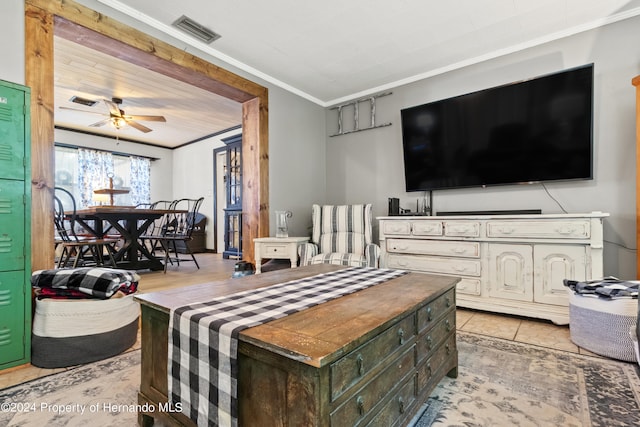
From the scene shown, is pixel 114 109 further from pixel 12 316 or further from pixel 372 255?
pixel 372 255

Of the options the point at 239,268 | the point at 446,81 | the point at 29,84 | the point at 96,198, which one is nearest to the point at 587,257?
the point at 446,81

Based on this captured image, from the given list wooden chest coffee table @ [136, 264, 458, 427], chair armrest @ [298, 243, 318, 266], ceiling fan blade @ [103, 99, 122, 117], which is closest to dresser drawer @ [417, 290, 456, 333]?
wooden chest coffee table @ [136, 264, 458, 427]

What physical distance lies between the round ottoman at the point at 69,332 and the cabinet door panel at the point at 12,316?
0.20 feet

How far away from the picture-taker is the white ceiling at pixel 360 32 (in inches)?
95.0

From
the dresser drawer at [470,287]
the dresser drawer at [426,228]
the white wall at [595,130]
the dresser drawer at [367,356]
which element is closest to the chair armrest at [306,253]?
the dresser drawer at [426,228]

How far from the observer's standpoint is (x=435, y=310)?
143cm

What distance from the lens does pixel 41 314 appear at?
1771 mm

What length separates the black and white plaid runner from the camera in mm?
893

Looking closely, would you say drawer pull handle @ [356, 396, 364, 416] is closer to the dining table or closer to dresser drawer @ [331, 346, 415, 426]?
dresser drawer @ [331, 346, 415, 426]

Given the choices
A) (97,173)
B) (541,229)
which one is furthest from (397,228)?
(97,173)

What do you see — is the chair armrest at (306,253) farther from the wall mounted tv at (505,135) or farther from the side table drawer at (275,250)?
the wall mounted tv at (505,135)

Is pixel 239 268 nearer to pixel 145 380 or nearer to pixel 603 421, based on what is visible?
pixel 145 380

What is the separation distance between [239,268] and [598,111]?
3.17 metres

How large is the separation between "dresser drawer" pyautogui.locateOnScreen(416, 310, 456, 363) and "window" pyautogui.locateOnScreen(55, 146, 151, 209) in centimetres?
651
